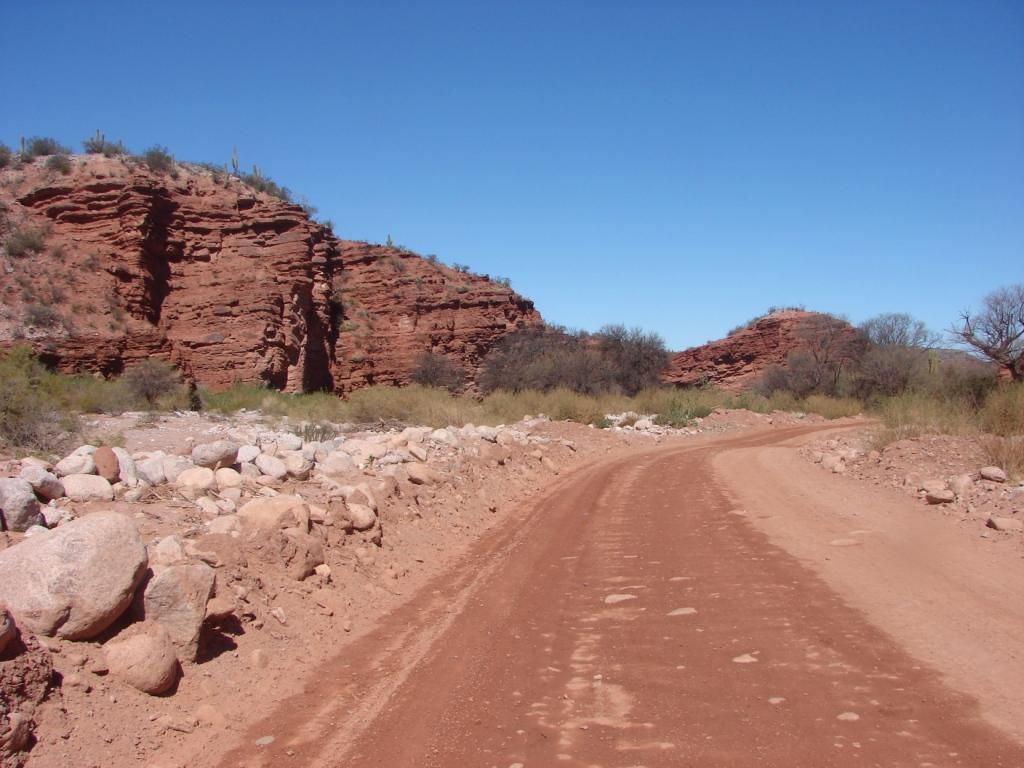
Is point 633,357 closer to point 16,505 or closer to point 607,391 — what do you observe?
point 607,391

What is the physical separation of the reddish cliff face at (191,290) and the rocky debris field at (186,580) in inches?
956

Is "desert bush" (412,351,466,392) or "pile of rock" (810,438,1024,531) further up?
"desert bush" (412,351,466,392)

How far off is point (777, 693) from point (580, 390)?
32349 mm

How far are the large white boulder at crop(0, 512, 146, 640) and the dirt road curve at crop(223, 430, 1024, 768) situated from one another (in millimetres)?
1216

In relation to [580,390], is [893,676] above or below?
below

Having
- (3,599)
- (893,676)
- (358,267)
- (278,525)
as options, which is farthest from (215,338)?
(893,676)

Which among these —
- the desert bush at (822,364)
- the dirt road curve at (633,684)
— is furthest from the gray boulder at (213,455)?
the desert bush at (822,364)

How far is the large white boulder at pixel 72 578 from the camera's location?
409 cm

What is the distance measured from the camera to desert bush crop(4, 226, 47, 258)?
31.5 metres

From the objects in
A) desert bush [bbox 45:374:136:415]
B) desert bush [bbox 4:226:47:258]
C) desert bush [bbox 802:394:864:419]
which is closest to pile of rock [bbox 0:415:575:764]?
desert bush [bbox 45:374:136:415]

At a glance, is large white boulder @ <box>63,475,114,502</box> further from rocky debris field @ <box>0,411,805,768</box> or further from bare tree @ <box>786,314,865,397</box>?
bare tree @ <box>786,314,865,397</box>

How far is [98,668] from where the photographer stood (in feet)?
13.5

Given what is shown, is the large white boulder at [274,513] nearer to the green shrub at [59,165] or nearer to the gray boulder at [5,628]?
the gray boulder at [5,628]

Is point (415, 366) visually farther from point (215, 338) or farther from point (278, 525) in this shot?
point (278, 525)
